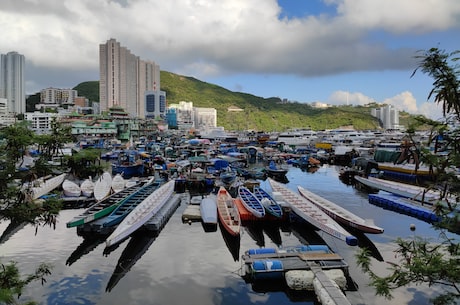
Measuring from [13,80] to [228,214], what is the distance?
14998cm

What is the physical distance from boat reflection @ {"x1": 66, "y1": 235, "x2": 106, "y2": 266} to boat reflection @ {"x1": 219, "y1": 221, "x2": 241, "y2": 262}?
20.4ft

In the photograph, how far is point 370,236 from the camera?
18.5 m

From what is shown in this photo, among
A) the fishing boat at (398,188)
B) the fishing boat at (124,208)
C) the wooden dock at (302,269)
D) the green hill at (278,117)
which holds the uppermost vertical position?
the green hill at (278,117)

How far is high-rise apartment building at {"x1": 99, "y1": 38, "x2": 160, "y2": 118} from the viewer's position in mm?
129500

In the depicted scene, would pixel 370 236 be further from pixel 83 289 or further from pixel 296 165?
pixel 296 165

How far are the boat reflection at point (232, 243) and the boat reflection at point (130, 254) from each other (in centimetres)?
368

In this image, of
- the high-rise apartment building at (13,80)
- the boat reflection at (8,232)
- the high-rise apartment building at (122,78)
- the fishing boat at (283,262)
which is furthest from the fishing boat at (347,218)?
the high-rise apartment building at (13,80)

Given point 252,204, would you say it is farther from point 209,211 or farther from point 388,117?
point 388,117

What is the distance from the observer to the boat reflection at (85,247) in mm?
15660

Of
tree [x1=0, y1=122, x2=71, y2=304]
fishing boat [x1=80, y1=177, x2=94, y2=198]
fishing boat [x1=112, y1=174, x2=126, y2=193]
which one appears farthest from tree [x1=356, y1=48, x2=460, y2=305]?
fishing boat [x1=112, y1=174, x2=126, y2=193]

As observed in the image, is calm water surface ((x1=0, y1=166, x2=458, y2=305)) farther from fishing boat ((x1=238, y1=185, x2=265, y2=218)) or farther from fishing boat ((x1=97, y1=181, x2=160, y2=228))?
fishing boat ((x1=97, y1=181, x2=160, y2=228))

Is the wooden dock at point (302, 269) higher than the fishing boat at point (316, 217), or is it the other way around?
the fishing boat at point (316, 217)

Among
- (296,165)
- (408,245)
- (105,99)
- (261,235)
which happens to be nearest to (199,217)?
(261,235)

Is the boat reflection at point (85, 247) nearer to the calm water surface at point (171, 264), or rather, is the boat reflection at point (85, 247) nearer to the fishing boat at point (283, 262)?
the calm water surface at point (171, 264)
